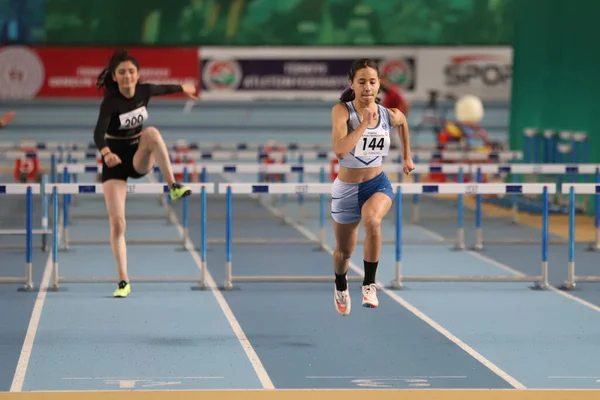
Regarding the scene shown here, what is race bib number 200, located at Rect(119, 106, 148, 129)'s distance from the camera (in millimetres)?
9820

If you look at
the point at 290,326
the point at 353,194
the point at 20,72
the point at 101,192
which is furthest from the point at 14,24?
the point at 353,194

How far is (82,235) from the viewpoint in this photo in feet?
51.1

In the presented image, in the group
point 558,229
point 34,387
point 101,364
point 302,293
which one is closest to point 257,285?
point 302,293

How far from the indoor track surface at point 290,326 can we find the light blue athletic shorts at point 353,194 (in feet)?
2.78

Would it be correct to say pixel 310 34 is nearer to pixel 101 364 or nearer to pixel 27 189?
pixel 27 189

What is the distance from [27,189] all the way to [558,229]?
7.72 meters

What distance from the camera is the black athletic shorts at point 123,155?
9.87 meters

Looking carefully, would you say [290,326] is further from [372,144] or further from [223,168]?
[223,168]

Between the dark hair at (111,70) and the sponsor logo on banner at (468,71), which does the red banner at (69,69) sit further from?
the dark hair at (111,70)

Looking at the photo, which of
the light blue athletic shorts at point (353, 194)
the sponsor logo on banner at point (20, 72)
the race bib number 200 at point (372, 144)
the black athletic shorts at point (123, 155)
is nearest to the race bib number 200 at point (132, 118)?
the black athletic shorts at point (123, 155)

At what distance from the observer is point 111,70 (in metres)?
9.80

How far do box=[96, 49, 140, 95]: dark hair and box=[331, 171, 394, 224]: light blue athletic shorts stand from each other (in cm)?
197

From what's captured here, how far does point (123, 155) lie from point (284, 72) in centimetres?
1773

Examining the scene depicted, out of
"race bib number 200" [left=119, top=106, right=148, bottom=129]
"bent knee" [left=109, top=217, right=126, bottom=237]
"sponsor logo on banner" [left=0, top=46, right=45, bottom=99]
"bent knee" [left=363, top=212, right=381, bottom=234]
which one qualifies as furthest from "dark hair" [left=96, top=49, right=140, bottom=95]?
"sponsor logo on banner" [left=0, top=46, right=45, bottom=99]
